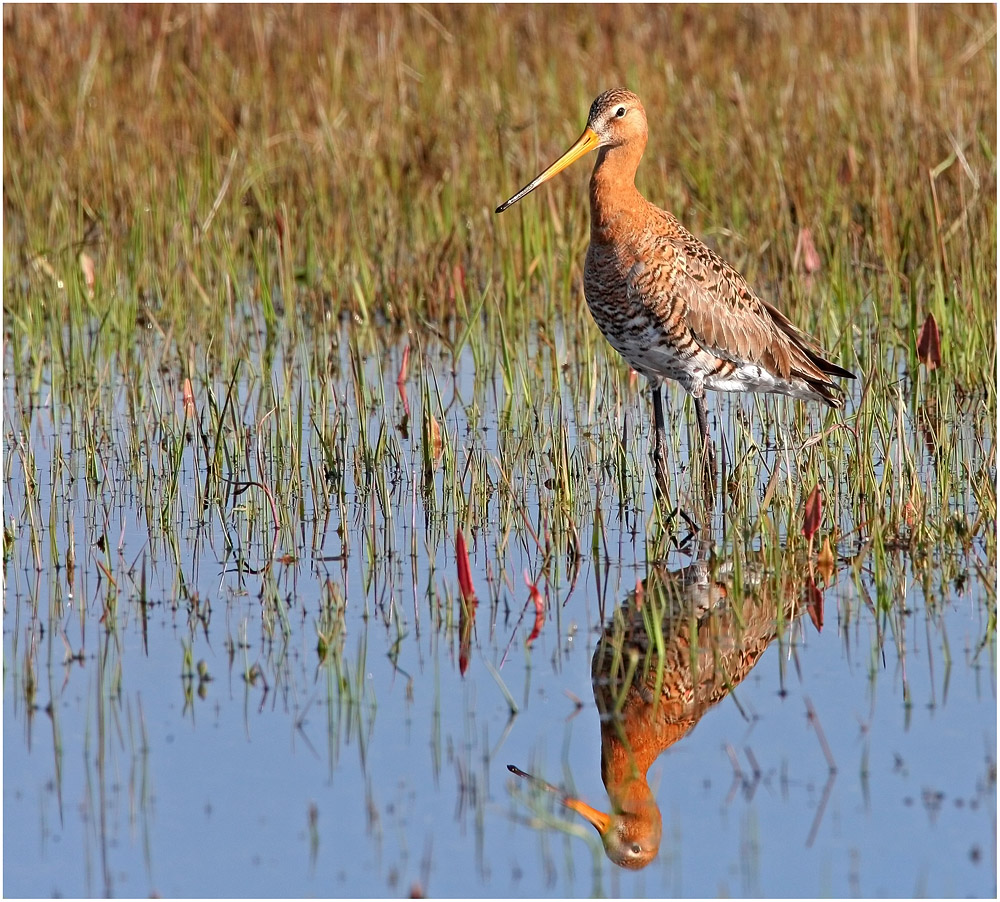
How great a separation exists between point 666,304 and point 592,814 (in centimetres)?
297

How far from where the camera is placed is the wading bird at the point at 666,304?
20.7ft

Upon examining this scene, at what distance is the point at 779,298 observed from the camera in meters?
8.20

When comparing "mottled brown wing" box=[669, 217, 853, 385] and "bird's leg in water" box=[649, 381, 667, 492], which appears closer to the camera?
"bird's leg in water" box=[649, 381, 667, 492]

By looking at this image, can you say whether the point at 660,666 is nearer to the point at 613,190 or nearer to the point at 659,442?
the point at 659,442

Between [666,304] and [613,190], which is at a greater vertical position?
[613,190]

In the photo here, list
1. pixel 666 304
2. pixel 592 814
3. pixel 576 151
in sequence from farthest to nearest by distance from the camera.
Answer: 1. pixel 576 151
2. pixel 666 304
3. pixel 592 814

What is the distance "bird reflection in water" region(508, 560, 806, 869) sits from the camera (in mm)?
3693

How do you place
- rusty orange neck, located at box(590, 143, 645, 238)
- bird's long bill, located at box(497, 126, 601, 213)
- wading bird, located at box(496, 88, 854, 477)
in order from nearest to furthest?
wading bird, located at box(496, 88, 854, 477)
rusty orange neck, located at box(590, 143, 645, 238)
bird's long bill, located at box(497, 126, 601, 213)

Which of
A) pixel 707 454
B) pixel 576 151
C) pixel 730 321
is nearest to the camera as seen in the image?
pixel 707 454

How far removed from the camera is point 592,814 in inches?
145

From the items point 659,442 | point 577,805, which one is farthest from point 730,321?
point 577,805

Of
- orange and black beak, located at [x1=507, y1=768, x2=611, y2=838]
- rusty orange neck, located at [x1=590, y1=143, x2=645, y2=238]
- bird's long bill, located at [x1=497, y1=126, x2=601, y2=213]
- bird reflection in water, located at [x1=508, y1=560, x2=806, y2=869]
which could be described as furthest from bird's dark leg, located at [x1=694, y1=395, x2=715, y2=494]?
orange and black beak, located at [x1=507, y1=768, x2=611, y2=838]

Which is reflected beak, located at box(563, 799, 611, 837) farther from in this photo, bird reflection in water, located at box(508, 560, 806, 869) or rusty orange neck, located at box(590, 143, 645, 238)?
rusty orange neck, located at box(590, 143, 645, 238)

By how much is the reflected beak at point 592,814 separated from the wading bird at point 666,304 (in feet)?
8.58
